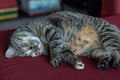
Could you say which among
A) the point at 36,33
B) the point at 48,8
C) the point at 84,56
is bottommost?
the point at 48,8

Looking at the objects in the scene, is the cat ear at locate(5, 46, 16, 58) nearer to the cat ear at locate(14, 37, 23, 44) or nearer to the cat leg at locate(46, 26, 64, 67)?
the cat ear at locate(14, 37, 23, 44)

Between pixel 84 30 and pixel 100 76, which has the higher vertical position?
pixel 84 30

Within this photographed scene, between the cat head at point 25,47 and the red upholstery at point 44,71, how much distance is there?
0.05m

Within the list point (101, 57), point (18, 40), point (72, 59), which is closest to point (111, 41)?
point (101, 57)

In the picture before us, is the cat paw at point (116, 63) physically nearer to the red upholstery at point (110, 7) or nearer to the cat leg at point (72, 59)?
the cat leg at point (72, 59)

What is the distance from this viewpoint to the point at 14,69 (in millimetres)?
1322

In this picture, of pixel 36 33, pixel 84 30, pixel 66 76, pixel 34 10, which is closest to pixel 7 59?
pixel 36 33

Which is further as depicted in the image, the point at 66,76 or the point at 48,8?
the point at 48,8

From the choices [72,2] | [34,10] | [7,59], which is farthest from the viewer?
[72,2]

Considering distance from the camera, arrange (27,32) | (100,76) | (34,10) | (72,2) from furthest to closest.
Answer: (72,2), (34,10), (27,32), (100,76)

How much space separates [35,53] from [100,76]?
437mm

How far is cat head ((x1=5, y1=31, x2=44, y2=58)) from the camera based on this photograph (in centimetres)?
146

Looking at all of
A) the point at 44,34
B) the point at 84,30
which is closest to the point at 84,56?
the point at 84,30

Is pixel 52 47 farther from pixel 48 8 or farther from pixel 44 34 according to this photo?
pixel 48 8
